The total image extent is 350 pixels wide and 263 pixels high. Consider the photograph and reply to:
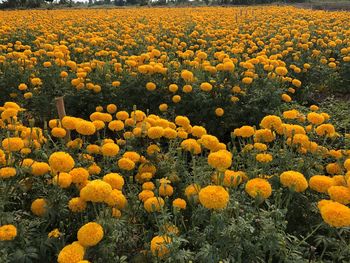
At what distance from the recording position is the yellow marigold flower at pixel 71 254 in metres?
1.96

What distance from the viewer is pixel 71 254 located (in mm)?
1992

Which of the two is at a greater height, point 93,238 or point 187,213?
point 93,238

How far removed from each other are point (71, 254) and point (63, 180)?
622 mm

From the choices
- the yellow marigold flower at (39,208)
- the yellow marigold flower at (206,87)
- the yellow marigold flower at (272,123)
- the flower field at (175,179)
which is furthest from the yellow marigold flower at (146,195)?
the yellow marigold flower at (206,87)

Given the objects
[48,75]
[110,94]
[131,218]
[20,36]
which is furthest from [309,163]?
[20,36]

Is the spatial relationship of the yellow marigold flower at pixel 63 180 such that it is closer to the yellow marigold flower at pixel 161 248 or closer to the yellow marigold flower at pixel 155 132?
the yellow marigold flower at pixel 161 248

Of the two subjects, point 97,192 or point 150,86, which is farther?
point 150,86

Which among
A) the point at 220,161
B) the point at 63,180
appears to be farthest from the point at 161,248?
the point at 63,180

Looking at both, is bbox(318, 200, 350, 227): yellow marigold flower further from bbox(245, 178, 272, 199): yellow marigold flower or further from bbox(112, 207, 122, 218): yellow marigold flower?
bbox(112, 207, 122, 218): yellow marigold flower

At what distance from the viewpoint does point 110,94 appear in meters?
5.63

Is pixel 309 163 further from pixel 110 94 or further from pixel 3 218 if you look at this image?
pixel 110 94

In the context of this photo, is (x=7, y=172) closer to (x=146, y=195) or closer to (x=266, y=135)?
(x=146, y=195)

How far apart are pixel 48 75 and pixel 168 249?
15.2ft

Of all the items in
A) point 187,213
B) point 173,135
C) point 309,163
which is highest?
point 173,135
